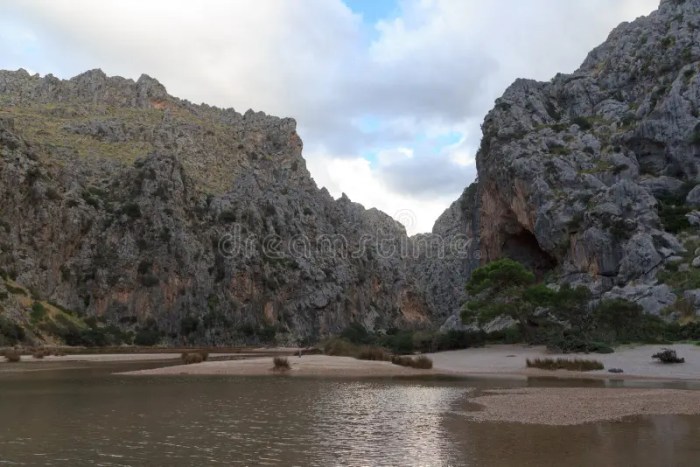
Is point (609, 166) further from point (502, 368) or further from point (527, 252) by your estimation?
point (502, 368)

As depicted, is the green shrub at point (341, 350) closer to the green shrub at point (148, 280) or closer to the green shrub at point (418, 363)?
the green shrub at point (418, 363)

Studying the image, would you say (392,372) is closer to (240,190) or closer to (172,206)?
(172,206)

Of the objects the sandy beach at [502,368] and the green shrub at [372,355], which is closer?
the sandy beach at [502,368]

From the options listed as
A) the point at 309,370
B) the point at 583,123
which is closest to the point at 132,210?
the point at 309,370

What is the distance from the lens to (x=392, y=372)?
38969 mm

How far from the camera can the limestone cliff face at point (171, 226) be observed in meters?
106

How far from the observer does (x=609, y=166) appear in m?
85.0

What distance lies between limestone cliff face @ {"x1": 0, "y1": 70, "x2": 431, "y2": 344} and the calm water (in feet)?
239

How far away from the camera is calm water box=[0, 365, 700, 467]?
1231 centimetres

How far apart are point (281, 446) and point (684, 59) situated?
99.8 meters

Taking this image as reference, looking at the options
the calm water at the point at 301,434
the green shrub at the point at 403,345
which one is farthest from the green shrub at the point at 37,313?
the calm water at the point at 301,434

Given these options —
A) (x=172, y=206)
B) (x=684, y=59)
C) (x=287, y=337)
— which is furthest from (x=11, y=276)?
(x=684, y=59)

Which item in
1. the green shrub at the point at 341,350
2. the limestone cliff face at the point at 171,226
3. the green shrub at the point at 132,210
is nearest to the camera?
the green shrub at the point at 341,350

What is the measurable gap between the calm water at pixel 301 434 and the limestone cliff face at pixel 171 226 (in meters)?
72.9
